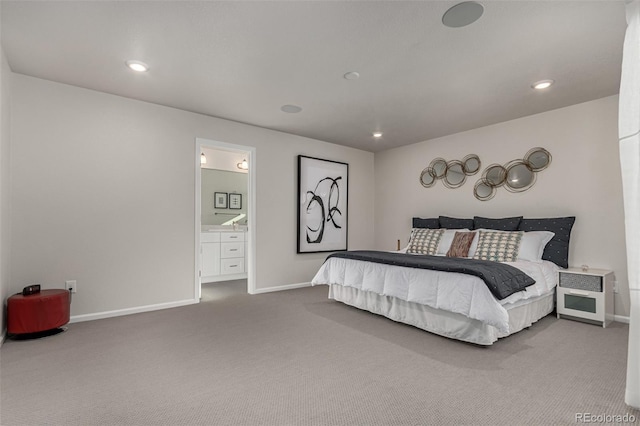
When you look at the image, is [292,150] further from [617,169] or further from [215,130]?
[617,169]

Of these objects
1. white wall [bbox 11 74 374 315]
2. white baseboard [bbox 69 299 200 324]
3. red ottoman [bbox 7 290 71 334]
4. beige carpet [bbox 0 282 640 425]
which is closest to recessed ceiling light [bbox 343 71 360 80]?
white wall [bbox 11 74 374 315]

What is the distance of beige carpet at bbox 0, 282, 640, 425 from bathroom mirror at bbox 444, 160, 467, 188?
7.68ft

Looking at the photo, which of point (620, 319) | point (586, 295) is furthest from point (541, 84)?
point (620, 319)

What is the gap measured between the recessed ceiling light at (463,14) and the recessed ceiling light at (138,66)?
8.47ft

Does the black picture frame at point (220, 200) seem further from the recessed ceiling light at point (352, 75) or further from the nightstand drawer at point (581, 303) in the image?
the nightstand drawer at point (581, 303)

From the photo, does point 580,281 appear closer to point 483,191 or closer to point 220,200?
point 483,191

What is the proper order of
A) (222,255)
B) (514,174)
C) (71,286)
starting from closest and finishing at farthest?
(71,286) < (514,174) < (222,255)

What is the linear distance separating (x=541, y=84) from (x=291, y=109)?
109 inches

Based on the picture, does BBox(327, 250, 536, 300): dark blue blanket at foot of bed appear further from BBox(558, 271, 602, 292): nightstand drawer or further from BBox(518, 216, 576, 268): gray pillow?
BBox(518, 216, 576, 268): gray pillow

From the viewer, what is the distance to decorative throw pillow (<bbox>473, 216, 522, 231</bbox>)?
13.7 ft

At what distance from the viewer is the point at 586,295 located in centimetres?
339

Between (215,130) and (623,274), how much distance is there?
5.21 meters

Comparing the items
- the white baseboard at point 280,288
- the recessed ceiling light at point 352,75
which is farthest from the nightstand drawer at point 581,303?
the white baseboard at point 280,288

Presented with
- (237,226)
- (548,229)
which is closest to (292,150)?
(237,226)
